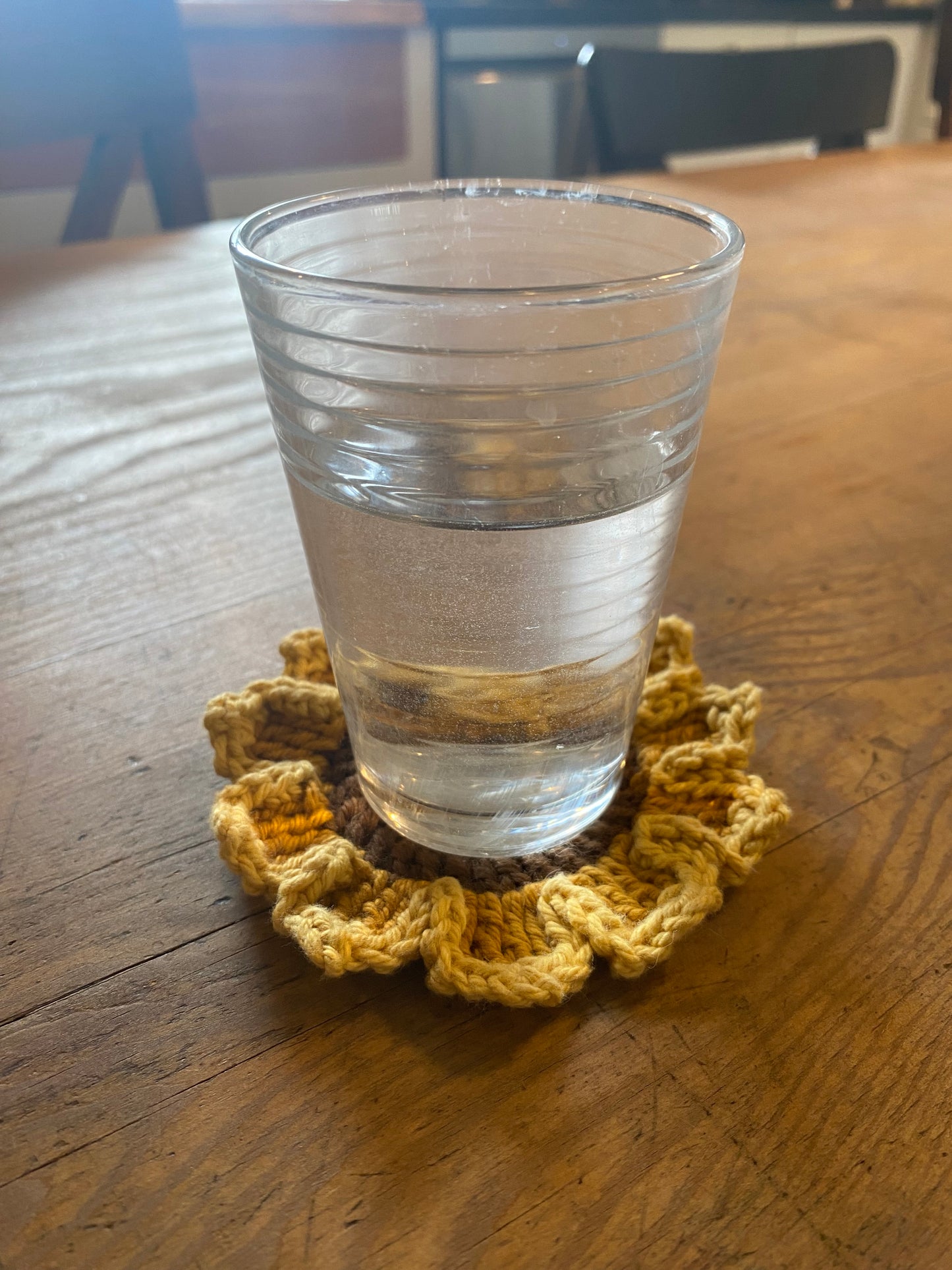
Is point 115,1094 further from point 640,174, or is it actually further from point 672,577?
point 640,174

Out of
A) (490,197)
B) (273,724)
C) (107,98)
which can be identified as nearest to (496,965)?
(273,724)

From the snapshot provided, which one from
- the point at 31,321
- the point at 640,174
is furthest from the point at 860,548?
the point at 640,174

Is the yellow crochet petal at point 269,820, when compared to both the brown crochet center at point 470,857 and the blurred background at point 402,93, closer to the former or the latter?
the brown crochet center at point 470,857

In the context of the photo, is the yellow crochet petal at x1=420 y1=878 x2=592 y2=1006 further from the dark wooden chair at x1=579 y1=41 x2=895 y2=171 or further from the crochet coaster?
the dark wooden chair at x1=579 y1=41 x2=895 y2=171

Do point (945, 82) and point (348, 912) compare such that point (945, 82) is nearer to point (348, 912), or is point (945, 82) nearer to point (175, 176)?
point (175, 176)

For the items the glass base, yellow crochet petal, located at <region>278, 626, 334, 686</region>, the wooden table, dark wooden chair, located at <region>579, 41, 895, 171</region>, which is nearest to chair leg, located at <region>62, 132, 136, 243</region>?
dark wooden chair, located at <region>579, 41, 895, 171</region>

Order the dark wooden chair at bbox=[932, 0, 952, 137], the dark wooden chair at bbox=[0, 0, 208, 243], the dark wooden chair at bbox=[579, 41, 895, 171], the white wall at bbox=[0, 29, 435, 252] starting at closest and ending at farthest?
the dark wooden chair at bbox=[0, 0, 208, 243] < the dark wooden chair at bbox=[579, 41, 895, 171] < the dark wooden chair at bbox=[932, 0, 952, 137] < the white wall at bbox=[0, 29, 435, 252]
